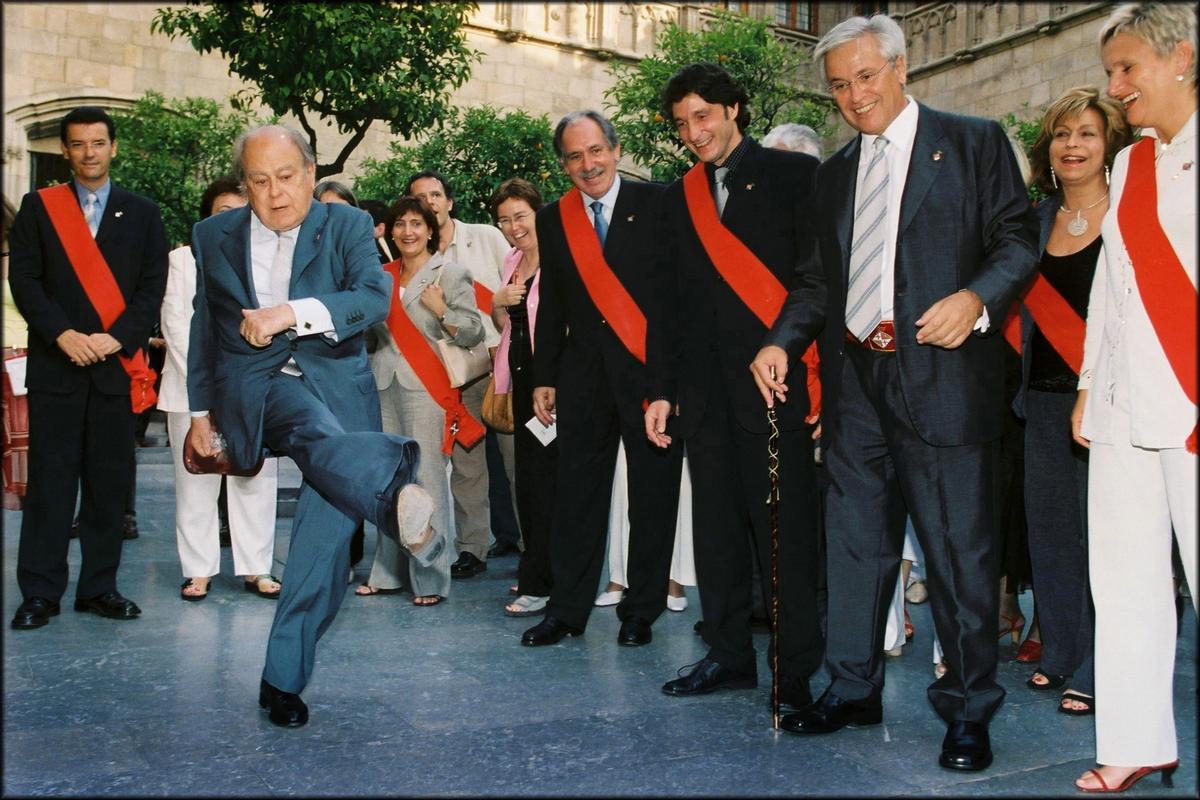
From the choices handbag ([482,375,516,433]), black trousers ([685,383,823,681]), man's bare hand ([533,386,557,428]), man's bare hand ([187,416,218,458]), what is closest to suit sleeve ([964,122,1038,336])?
black trousers ([685,383,823,681])

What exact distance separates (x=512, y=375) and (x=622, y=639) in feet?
4.92

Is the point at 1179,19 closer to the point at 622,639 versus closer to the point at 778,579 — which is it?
the point at 778,579

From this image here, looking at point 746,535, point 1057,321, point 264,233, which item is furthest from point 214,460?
point 1057,321

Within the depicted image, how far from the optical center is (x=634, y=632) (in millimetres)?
4566

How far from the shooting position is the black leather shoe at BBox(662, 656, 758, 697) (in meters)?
3.77

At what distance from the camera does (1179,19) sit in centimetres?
270

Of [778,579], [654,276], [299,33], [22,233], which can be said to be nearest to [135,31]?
[299,33]

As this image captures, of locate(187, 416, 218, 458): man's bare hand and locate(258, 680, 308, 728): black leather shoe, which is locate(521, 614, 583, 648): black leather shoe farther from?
locate(187, 416, 218, 458): man's bare hand

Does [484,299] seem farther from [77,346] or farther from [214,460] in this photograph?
[214,460]

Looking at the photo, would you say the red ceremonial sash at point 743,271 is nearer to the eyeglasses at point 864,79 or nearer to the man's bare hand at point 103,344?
the eyeglasses at point 864,79

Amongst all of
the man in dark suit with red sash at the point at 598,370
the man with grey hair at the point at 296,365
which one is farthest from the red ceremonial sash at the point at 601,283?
the man with grey hair at the point at 296,365

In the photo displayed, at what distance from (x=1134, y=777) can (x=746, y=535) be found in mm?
1378

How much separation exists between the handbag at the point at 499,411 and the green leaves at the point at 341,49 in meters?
5.09

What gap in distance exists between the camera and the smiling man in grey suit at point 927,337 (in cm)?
321
